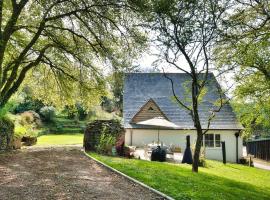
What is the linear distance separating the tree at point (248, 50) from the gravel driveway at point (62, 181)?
8.87 meters

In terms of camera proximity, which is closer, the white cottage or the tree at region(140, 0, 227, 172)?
the tree at region(140, 0, 227, 172)

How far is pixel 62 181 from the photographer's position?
36.1 ft

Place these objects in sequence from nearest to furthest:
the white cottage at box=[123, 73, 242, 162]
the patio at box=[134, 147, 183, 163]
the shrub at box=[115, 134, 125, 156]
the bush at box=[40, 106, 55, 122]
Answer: the shrub at box=[115, 134, 125, 156], the patio at box=[134, 147, 183, 163], the white cottage at box=[123, 73, 242, 162], the bush at box=[40, 106, 55, 122]

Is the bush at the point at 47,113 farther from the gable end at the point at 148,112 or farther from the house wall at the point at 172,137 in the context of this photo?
the house wall at the point at 172,137

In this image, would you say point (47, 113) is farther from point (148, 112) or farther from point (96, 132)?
point (96, 132)

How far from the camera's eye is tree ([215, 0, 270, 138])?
1855 centimetres

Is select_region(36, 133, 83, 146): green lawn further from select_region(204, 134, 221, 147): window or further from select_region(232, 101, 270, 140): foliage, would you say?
select_region(232, 101, 270, 140): foliage

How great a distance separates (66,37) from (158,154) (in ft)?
27.1

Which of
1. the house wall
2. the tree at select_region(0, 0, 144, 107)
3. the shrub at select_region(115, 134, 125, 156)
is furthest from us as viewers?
the house wall

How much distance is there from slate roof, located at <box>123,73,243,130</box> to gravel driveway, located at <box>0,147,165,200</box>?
1942 cm

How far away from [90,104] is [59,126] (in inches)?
866

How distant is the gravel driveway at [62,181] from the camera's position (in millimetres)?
9422

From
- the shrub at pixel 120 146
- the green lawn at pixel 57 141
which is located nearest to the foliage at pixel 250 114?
the green lawn at pixel 57 141

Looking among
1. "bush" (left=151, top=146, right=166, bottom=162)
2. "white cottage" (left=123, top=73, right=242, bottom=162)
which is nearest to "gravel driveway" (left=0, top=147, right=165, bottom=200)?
"bush" (left=151, top=146, right=166, bottom=162)
